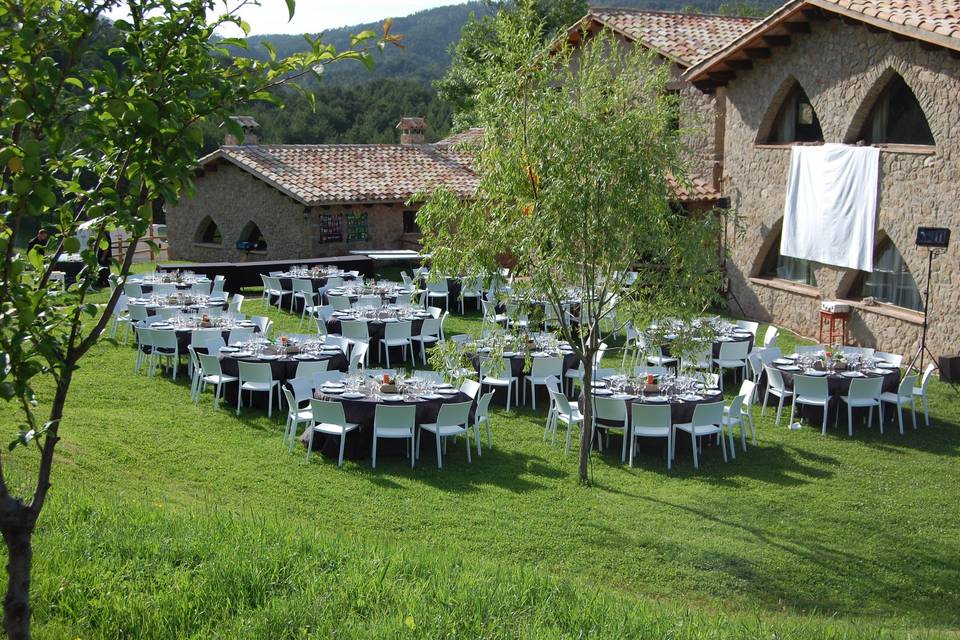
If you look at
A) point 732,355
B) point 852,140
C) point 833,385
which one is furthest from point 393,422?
point 852,140

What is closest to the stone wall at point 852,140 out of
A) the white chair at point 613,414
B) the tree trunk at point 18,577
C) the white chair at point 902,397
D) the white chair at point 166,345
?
the white chair at point 902,397

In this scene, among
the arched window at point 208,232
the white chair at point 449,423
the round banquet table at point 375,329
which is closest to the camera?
the white chair at point 449,423

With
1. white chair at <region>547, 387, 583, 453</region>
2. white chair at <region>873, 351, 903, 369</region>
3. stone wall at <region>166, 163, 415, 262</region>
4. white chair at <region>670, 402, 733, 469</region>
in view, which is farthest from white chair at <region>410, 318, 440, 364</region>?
stone wall at <region>166, 163, 415, 262</region>

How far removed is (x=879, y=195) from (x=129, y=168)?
16423 mm

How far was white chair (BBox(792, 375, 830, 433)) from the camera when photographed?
1312 cm

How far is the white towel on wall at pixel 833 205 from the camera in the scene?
17.9 m

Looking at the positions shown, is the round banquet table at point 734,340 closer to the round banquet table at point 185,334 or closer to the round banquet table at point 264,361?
the round banquet table at point 264,361

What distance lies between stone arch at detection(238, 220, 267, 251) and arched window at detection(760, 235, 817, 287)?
15.8m

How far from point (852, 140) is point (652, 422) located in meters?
9.62

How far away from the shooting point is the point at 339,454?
11430 mm

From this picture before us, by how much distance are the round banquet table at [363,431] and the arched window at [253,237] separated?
19.7m

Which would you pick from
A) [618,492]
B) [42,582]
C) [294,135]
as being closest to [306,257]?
[618,492]

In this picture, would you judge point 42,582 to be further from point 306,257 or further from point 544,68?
point 306,257

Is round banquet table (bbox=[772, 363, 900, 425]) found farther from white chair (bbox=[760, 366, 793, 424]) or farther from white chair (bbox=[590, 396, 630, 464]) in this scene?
white chair (bbox=[590, 396, 630, 464])
